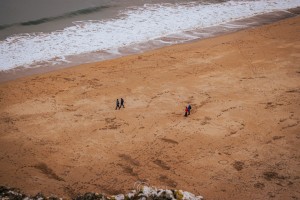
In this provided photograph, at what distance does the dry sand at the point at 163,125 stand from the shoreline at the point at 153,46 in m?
0.89

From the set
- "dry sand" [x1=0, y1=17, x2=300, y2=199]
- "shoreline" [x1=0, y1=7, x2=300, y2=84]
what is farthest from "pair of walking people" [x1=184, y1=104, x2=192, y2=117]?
"shoreline" [x1=0, y1=7, x2=300, y2=84]

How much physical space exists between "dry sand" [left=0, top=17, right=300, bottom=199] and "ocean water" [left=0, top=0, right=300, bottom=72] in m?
2.44

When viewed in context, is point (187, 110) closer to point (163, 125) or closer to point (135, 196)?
point (163, 125)

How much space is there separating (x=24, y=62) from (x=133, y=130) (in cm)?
917

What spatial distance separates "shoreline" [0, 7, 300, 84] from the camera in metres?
16.0

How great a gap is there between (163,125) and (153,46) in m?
8.28

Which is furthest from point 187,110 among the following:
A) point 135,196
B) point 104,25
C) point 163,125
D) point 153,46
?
point 104,25

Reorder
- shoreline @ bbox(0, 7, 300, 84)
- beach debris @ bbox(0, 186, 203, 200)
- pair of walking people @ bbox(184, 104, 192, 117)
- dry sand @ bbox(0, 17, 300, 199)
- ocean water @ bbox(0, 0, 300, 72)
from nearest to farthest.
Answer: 1. beach debris @ bbox(0, 186, 203, 200)
2. dry sand @ bbox(0, 17, 300, 199)
3. pair of walking people @ bbox(184, 104, 192, 117)
4. shoreline @ bbox(0, 7, 300, 84)
5. ocean water @ bbox(0, 0, 300, 72)

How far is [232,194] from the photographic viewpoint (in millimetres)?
8391

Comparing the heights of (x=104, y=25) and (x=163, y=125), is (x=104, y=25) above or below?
above

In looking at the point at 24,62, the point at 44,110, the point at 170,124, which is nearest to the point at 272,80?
the point at 170,124

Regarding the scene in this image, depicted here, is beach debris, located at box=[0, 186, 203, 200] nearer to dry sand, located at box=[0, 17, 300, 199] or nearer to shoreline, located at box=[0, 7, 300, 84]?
dry sand, located at box=[0, 17, 300, 199]

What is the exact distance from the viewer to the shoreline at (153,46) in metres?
16.0

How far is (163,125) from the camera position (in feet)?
37.0
